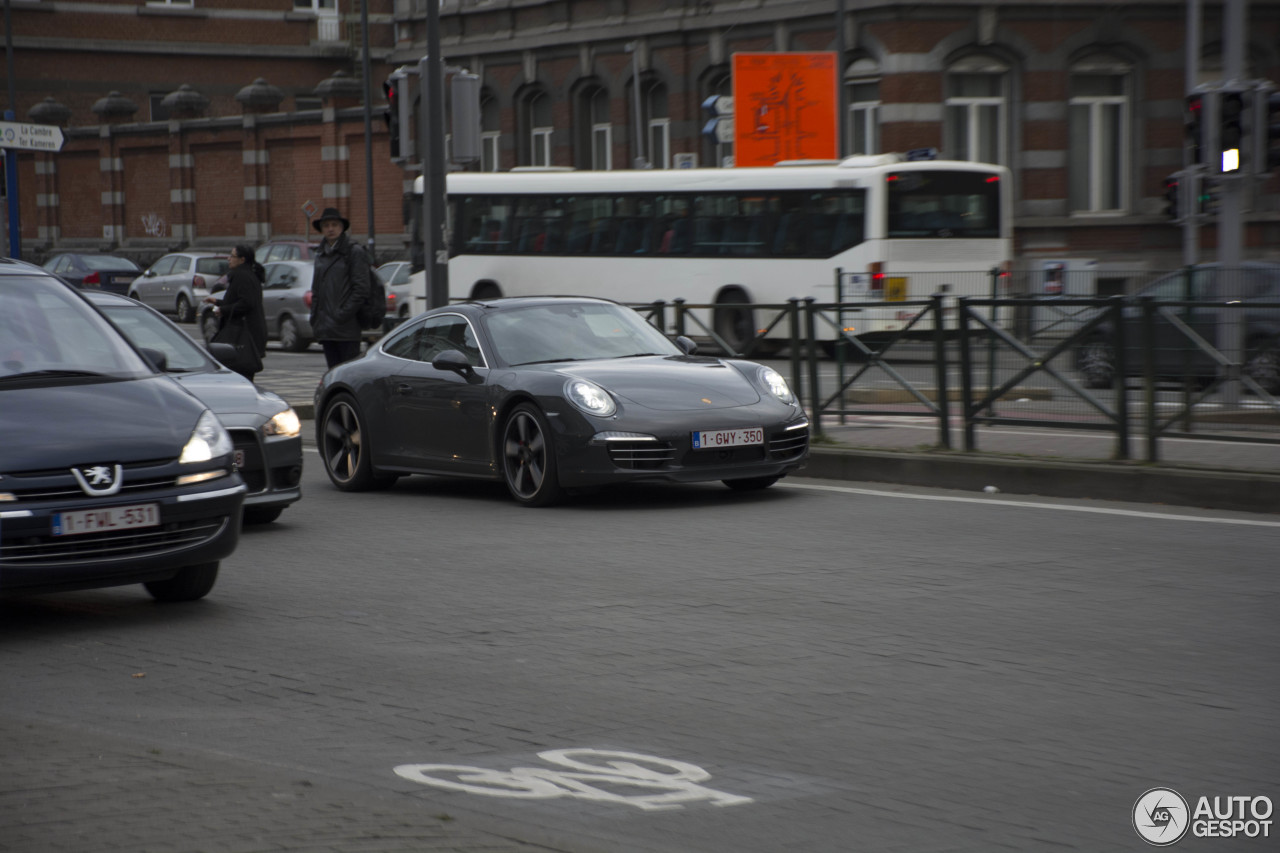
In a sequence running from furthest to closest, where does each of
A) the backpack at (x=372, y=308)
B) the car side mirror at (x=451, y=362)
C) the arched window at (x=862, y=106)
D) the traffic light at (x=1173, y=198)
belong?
the arched window at (x=862, y=106) < the traffic light at (x=1173, y=198) < the backpack at (x=372, y=308) < the car side mirror at (x=451, y=362)

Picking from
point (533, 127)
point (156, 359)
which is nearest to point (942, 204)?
point (533, 127)

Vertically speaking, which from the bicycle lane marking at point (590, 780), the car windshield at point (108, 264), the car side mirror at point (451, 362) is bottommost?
the bicycle lane marking at point (590, 780)

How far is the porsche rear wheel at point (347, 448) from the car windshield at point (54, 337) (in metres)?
4.44

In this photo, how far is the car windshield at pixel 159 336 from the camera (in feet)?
36.3

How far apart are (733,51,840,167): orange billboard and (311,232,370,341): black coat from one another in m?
19.6

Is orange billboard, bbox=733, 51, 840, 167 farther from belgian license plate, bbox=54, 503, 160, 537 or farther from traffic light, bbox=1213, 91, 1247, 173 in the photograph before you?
belgian license plate, bbox=54, 503, 160, 537

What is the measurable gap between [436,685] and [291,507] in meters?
5.88

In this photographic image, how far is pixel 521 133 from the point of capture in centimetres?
4584

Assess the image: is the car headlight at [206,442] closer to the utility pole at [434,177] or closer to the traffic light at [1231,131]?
the utility pole at [434,177]

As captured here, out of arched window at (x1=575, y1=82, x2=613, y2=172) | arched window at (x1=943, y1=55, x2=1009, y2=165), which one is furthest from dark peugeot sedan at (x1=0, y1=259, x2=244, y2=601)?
arched window at (x1=575, y1=82, x2=613, y2=172)

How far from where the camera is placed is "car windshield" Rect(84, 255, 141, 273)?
147ft

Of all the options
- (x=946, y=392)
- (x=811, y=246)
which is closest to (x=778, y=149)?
(x=811, y=246)

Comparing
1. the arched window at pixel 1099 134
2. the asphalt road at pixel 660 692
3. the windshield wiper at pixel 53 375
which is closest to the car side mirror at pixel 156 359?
the windshield wiper at pixel 53 375

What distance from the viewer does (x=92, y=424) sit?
7.21 metres
